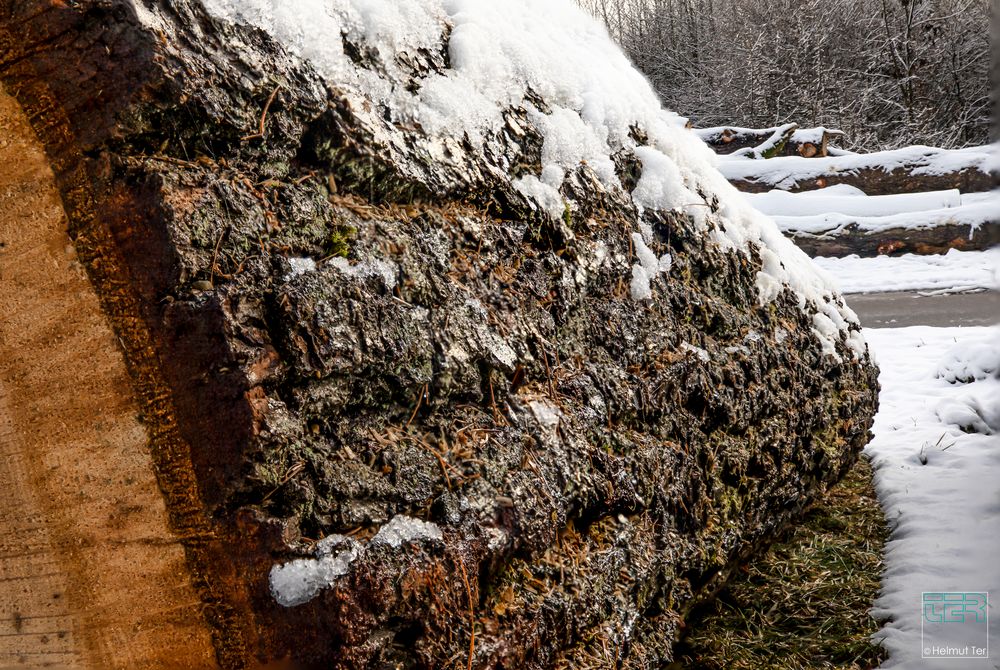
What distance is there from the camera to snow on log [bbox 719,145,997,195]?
11500 mm

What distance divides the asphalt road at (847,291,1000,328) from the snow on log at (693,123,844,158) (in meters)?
5.38

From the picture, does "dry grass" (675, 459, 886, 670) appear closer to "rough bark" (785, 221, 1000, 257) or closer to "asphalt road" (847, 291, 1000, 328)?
"asphalt road" (847, 291, 1000, 328)

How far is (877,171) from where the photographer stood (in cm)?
1184

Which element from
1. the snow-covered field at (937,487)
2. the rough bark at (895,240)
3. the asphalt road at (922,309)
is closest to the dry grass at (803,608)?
the snow-covered field at (937,487)

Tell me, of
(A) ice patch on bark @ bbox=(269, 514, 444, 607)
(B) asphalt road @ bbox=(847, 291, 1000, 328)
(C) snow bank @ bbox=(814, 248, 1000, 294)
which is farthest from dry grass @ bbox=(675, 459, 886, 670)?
(C) snow bank @ bbox=(814, 248, 1000, 294)

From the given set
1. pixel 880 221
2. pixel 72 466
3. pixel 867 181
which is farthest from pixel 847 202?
pixel 72 466

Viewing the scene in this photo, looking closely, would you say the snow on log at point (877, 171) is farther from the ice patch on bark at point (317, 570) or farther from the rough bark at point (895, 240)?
the ice patch on bark at point (317, 570)

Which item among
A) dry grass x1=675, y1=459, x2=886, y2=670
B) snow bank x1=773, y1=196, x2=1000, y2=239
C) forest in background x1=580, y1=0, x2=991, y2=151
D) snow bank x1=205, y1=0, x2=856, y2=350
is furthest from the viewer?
forest in background x1=580, y1=0, x2=991, y2=151

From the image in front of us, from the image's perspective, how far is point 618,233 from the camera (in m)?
2.33

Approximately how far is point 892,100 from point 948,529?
17.6 metres

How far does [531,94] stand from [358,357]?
119 cm

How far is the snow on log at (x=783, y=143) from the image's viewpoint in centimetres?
1302

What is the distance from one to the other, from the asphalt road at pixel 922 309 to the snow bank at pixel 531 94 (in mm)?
4829

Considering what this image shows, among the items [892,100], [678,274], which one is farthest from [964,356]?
[892,100]
